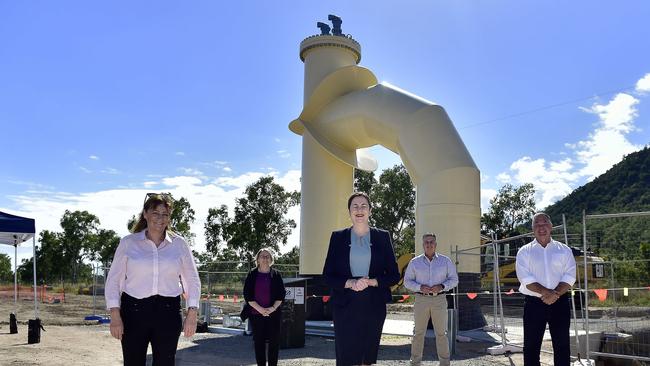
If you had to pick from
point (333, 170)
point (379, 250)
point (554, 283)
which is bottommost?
point (554, 283)

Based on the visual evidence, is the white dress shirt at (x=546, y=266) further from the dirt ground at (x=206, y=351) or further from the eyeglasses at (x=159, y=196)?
the dirt ground at (x=206, y=351)

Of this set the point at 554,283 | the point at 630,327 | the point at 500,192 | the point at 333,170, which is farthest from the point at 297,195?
the point at 554,283

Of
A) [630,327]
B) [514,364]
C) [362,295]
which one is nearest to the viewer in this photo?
[362,295]

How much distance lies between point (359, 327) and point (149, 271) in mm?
1434

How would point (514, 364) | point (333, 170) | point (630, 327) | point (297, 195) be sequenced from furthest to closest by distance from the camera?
point (297, 195)
point (333, 170)
point (630, 327)
point (514, 364)

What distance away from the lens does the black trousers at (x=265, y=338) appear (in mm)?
6602

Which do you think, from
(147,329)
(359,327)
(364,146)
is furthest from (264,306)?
(364,146)

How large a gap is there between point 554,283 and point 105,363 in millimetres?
6683

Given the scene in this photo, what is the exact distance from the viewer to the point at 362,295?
3.68 meters

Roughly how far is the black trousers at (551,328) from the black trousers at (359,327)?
2359mm

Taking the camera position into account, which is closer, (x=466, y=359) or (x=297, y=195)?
(x=466, y=359)

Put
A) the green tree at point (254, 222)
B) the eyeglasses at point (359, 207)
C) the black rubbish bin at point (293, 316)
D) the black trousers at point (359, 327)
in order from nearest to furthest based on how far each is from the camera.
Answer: the black trousers at point (359, 327)
the eyeglasses at point (359, 207)
the black rubbish bin at point (293, 316)
the green tree at point (254, 222)

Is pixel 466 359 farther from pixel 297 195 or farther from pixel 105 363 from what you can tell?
pixel 297 195

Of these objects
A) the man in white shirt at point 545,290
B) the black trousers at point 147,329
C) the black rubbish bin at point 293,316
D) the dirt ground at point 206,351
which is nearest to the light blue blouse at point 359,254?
the black trousers at point 147,329
